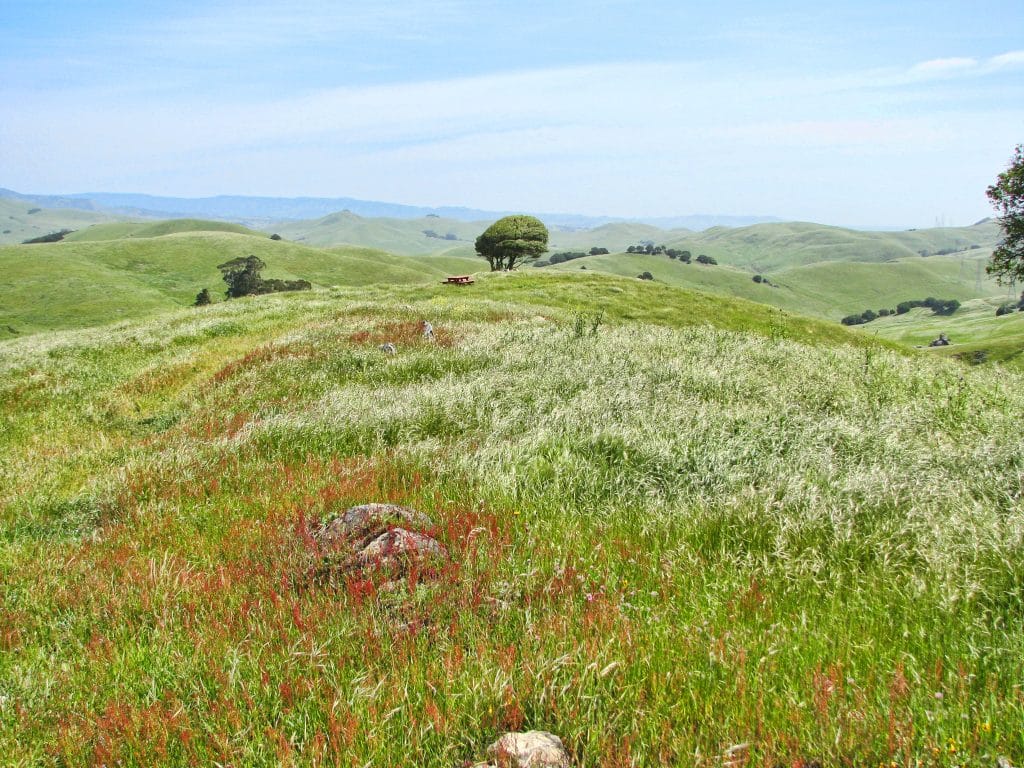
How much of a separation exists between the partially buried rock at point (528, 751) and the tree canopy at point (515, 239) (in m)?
73.2

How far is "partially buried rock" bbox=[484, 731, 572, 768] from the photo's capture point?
2613 mm

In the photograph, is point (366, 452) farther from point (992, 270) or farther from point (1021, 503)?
point (992, 270)

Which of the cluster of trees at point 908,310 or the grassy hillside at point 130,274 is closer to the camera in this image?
the grassy hillside at point 130,274

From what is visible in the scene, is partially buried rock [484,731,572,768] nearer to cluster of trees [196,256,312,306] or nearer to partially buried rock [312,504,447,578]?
partially buried rock [312,504,447,578]

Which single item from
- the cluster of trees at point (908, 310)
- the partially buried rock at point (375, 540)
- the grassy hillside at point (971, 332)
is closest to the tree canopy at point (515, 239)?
the grassy hillside at point (971, 332)

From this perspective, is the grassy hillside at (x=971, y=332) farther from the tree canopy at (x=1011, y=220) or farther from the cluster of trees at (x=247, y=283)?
the cluster of trees at (x=247, y=283)

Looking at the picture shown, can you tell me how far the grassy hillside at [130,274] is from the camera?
4117 inches

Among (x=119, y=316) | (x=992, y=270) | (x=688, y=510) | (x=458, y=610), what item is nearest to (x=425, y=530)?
(x=458, y=610)

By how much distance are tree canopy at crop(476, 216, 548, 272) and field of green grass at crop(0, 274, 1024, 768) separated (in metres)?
66.4

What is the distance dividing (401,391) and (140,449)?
13.8 ft

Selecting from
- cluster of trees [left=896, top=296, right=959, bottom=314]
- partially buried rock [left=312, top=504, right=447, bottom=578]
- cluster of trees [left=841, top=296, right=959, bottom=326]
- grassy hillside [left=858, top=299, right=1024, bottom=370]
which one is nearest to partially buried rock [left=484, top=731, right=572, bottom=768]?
partially buried rock [left=312, top=504, right=447, bottom=578]

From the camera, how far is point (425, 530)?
17.3 feet

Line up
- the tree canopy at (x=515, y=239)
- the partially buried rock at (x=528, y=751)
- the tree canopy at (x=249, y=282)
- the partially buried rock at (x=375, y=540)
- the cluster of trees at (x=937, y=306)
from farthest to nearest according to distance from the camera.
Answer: the cluster of trees at (x=937, y=306)
the tree canopy at (x=249, y=282)
the tree canopy at (x=515, y=239)
the partially buried rock at (x=375, y=540)
the partially buried rock at (x=528, y=751)

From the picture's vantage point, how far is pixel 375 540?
16.2 ft
